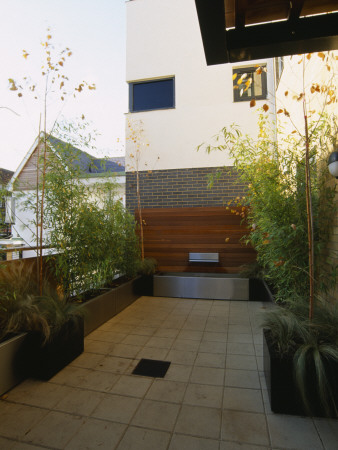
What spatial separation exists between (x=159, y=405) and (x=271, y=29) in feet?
9.25

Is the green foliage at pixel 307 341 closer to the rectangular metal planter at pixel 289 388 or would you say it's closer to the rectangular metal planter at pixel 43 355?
the rectangular metal planter at pixel 289 388

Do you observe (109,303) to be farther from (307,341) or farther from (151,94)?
(151,94)

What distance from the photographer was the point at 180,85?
21.6 ft

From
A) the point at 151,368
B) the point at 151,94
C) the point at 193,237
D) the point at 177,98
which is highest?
the point at 151,94

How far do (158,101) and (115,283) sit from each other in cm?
458

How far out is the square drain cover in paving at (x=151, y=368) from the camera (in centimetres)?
252

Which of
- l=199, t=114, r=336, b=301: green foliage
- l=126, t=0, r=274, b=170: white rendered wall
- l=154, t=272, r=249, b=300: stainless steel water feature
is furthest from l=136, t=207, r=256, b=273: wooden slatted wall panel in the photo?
l=199, t=114, r=336, b=301: green foliage

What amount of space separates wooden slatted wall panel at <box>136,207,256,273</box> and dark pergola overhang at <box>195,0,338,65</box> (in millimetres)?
4197

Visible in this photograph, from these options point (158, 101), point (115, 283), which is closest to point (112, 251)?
point (115, 283)

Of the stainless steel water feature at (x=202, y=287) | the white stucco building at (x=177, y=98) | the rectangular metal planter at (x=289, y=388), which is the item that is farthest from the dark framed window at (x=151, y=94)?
the rectangular metal planter at (x=289, y=388)

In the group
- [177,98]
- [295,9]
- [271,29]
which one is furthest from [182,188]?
[295,9]

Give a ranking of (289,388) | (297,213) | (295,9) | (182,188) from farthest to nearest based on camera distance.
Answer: (182,188), (297,213), (289,388), (295,9)

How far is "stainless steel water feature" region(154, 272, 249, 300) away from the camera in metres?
5.24

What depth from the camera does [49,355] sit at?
243cm
